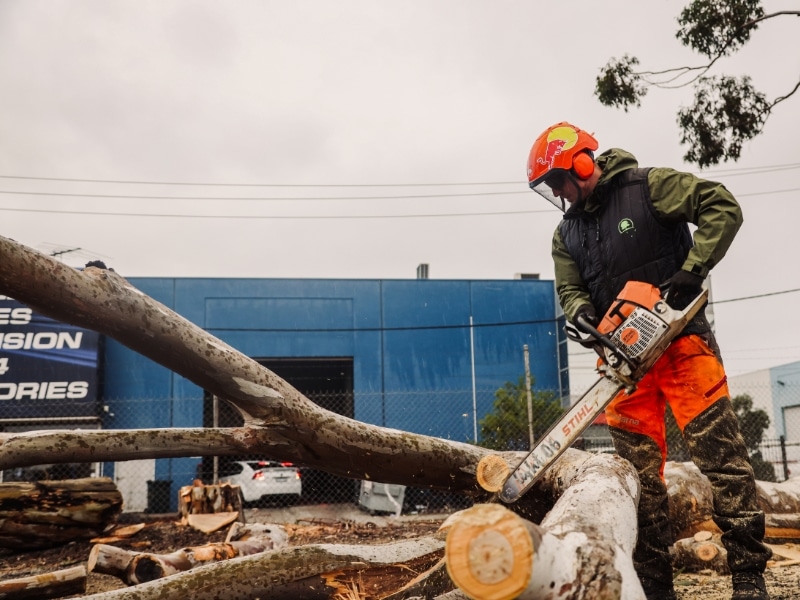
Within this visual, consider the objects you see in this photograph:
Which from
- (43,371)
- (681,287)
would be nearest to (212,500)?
(681,287)

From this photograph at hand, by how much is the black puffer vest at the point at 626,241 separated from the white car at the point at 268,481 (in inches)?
423

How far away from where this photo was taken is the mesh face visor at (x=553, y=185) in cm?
328

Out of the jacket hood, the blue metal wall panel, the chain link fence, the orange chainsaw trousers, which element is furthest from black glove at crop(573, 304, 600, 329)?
the blue metal wall panel

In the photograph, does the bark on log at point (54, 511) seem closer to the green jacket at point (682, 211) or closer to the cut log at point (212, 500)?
the cut log at point (212, 500)

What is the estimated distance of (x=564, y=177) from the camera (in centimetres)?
329

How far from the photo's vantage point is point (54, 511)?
22.0ft

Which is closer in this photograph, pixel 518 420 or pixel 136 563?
pixel 136 563

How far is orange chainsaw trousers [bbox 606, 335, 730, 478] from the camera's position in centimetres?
295

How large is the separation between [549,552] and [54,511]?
6438 millimetres

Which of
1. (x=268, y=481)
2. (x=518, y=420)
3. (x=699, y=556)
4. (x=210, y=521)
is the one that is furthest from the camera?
(x=268, y=481)

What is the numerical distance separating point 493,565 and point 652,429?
6.37ft

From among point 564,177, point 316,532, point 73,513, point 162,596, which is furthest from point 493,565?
point 316,532

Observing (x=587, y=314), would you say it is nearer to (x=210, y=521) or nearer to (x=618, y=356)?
(x=618, y=356)

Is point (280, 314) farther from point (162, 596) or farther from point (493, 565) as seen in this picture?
point (493, 565)
